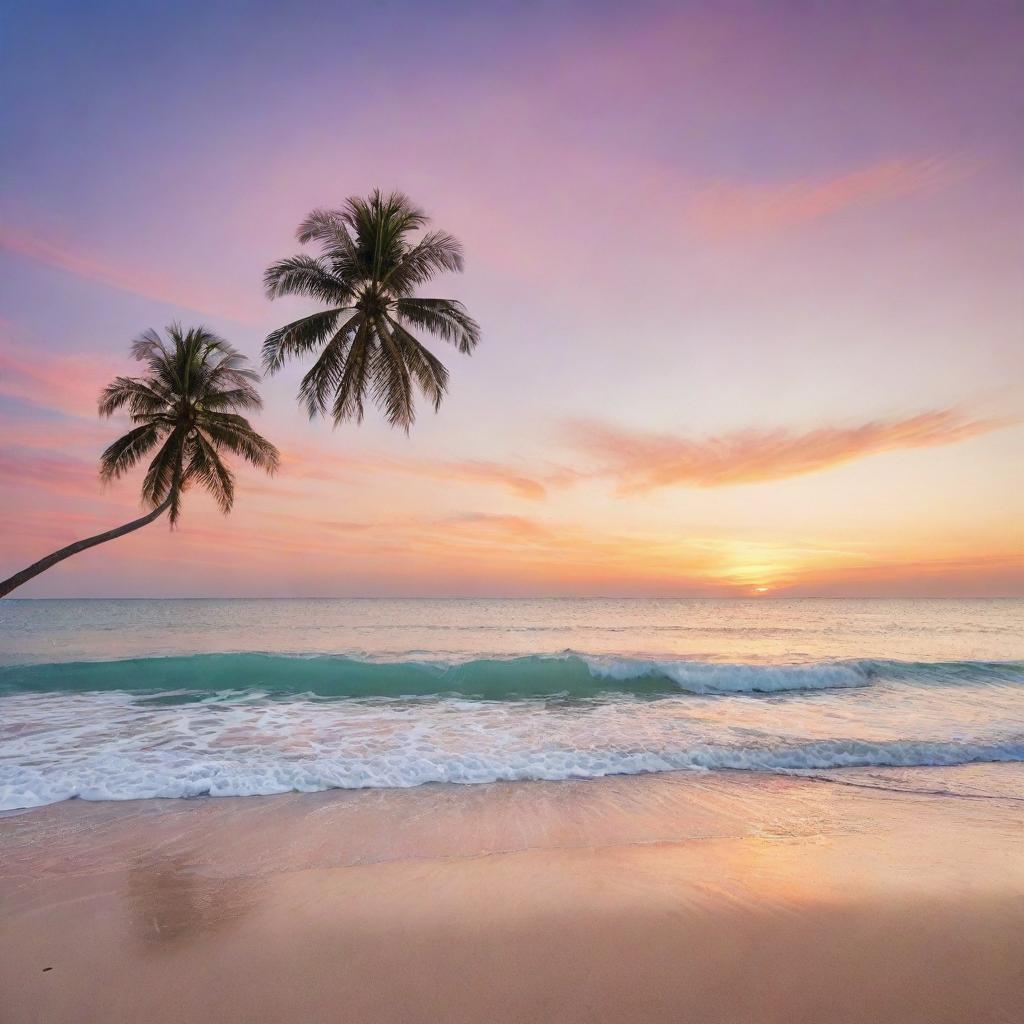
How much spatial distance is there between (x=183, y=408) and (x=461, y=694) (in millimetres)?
12935

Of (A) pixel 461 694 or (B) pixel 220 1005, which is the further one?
(A) pixel 461 694

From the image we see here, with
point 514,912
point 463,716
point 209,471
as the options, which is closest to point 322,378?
point 209,471

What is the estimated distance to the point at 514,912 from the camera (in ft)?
14.3

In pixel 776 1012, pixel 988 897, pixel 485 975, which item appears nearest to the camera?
pixel 776 1012

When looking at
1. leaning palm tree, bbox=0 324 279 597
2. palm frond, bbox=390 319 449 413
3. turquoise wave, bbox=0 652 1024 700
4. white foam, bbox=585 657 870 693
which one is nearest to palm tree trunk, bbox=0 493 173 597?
leaning palm tree, bbox=0 324 279 597

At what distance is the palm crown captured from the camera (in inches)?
751

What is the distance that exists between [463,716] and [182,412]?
1397 cm

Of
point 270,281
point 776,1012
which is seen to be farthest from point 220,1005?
point 270,281

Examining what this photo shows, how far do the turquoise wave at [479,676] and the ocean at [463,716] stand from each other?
98mm

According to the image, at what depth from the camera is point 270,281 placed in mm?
16688

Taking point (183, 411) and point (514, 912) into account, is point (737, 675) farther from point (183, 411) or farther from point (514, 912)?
point (183, 411)

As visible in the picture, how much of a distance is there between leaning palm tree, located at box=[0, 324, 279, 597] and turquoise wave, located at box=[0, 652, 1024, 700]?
5526 mm

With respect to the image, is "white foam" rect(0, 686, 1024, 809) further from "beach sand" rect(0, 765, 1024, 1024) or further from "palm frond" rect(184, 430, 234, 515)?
"palm frond" rect(184, 430, 234, 515)

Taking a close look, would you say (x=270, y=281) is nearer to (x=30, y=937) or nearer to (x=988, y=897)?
(x=30, y=937)
